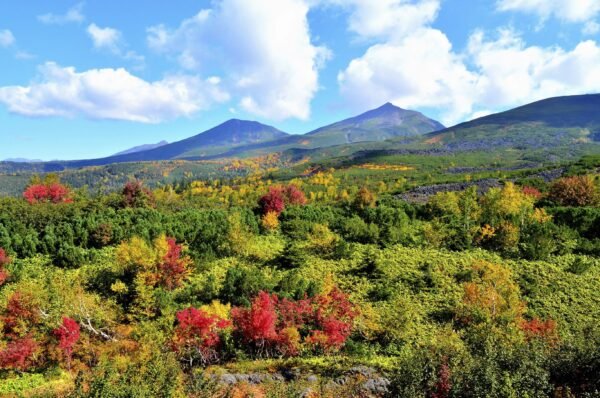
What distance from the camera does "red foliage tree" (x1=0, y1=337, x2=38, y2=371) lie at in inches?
1129

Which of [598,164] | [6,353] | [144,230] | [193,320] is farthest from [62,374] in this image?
[598,164]

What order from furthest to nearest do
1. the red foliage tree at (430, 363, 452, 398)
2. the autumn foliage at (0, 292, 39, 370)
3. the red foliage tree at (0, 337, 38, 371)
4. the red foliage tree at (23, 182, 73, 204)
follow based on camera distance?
1. the red foliage tree at (23, 182, 73, 204)
2. the autumn foliage at (0, 292, 39, 370)
3. the red foliage tree at (0, 337, 38, 371)
4. the red foliage tree at (430, 363, 452, 398)

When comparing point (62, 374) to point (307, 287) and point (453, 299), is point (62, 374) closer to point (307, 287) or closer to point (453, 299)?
point (307, 287)

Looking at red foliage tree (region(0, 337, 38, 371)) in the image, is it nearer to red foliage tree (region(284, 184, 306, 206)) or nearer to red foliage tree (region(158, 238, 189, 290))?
red foliage tree (region(158, 238, 189, 290))

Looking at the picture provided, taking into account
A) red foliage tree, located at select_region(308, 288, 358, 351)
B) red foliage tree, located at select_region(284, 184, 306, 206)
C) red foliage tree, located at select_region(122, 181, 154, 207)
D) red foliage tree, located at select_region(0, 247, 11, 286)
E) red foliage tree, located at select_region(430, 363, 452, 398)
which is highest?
red foliage tree, located at select_region(122, 181, 154, 207)

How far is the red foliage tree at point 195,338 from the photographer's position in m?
30.0

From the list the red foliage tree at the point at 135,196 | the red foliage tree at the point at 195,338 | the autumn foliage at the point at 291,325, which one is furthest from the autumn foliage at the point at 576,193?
the red foliage tree at the point at 135,196

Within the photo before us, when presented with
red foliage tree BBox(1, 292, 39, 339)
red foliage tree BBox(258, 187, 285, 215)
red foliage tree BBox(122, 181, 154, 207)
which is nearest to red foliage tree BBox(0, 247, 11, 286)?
red foliage tree BBox(1, 292, 39, 339)

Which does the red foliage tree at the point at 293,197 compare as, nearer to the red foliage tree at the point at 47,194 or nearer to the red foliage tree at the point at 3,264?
the red foliage tree at the point at 47,194

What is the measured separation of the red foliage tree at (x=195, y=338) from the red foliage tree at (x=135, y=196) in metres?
42.8

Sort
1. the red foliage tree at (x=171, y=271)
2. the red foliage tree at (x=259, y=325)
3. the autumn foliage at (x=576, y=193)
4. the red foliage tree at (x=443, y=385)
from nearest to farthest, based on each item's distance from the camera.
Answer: the red foliage tree at (x=443, y=385)
the red foliage tree at (x=259, y=325)
the red foliage tree at (x=171, y=271)
the autumn foliage at (x=576, y=193)

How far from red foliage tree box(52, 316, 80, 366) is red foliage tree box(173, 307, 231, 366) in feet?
25.7

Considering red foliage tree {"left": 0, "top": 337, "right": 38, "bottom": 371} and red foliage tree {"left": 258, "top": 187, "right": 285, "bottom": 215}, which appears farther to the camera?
red foliage tree {"left": 258, "top": 187, "right": 285, "bottom": 215}

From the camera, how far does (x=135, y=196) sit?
6875 centimetres
